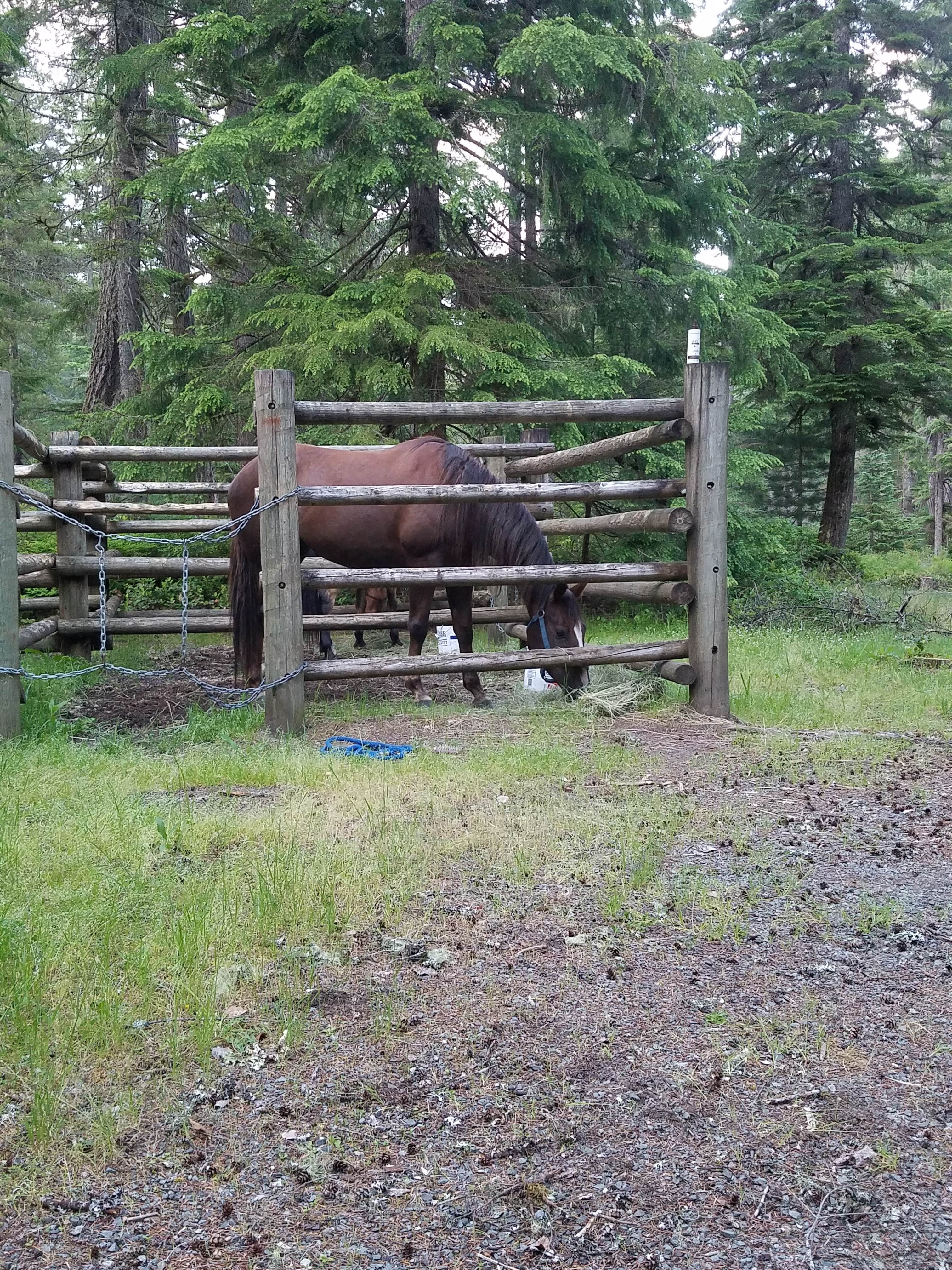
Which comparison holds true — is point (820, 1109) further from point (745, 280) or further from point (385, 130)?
point (745, 280)

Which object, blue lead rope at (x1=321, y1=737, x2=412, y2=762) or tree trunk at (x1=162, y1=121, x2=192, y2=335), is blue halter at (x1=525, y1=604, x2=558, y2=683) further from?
tree trunk at (x1=162, y1=121, x2=192, y2=335)

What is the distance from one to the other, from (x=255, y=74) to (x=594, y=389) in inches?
215

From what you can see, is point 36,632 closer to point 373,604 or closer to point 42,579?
point 42,579

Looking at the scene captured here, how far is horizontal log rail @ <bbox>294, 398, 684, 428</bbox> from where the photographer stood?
587 centimetres

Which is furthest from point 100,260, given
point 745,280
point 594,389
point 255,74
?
point 745,280

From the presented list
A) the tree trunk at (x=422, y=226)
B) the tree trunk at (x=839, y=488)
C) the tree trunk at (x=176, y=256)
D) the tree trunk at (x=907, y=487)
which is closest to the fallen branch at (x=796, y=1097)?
the tree trunk at (x=422, y=226)

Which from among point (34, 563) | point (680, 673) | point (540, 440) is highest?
point (540, 440)

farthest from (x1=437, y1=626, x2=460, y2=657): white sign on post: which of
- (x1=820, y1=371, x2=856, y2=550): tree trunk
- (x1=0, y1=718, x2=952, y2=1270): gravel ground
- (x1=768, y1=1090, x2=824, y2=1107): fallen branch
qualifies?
(x1=820, y1=371, x2=856, y2=550): tree trunk

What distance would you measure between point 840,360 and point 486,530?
11637mm

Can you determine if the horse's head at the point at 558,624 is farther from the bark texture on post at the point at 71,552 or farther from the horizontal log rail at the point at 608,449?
the bark texture on post at the point at 71,552

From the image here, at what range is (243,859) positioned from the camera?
11.4 feet

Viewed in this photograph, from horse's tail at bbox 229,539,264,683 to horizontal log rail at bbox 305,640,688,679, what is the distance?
49.4 inches

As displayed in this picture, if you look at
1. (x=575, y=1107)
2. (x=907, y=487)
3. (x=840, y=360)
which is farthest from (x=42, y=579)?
(x=907, y=487)

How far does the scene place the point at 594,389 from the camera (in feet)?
35.3
